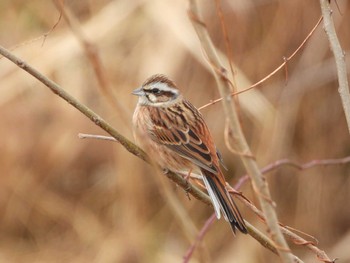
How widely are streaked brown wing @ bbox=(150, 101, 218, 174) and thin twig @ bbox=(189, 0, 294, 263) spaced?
1071 millimetres

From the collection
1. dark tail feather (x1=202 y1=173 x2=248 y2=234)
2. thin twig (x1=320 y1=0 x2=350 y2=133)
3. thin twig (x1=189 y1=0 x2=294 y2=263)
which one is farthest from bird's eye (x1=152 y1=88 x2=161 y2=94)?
thin twig (x1=189 y1=0 x2=294 y2=263)

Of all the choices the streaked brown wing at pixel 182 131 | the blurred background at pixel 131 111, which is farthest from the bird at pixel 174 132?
the blurred background at pixel 131 111

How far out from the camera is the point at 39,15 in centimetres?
509

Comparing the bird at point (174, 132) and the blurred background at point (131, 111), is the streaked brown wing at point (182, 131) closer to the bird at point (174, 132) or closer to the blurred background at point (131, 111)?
the bird at point (174, 132)

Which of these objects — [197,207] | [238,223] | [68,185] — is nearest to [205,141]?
[238,223]

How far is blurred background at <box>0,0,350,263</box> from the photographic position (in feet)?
14.6

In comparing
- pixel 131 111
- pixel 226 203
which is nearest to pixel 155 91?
pixel 226 203

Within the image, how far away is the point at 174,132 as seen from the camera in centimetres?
255

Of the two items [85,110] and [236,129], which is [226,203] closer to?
[85,110]

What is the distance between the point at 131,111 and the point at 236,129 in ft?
9.98

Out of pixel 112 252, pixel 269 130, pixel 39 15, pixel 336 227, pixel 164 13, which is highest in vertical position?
pixel 39 15

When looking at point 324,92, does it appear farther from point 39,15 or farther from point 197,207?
point 39,15

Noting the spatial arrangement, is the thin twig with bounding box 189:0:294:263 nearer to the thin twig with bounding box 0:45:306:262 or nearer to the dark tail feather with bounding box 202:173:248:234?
the thin twig with bounding box 0:45:306:262

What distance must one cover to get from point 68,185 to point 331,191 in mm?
1685
